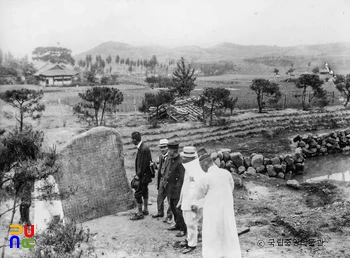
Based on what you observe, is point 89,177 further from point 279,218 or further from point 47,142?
point 47,142

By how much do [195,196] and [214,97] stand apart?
35.9ft

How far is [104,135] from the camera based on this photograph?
7281mm

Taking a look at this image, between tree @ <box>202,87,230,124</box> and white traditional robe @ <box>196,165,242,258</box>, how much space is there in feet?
35.7

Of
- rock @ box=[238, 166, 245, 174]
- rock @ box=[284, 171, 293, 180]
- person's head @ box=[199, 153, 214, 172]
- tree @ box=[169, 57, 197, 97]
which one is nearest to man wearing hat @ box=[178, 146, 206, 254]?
person's head @ box=[199, 153, 214, 172]

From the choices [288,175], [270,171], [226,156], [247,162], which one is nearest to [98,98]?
[226,156]

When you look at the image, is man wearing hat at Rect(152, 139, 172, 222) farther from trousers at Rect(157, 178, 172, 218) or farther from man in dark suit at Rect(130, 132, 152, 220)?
man in dark suit at Rect(130, 132, 152, 220)

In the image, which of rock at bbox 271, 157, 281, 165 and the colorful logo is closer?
the colorful logo

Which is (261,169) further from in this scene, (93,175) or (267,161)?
(93,175)

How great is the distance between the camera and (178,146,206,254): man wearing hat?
568 cm

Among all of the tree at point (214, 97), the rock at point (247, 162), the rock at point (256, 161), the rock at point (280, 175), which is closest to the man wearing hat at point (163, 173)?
the rock at point (247, 162)

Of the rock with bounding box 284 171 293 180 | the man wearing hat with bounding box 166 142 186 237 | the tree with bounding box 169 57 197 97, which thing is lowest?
the rock with bounding box 284 171 293 180

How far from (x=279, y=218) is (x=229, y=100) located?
32.9 feet

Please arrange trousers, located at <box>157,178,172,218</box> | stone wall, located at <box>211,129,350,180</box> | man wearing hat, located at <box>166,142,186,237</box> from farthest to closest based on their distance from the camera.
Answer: stone wall, located at <box>211,129,350,180</box> → trousers, located at <box>157,178,172,218</box> → man wearing hat, located at <box>166,142,186,237</box>

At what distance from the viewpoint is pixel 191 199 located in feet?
18.5
